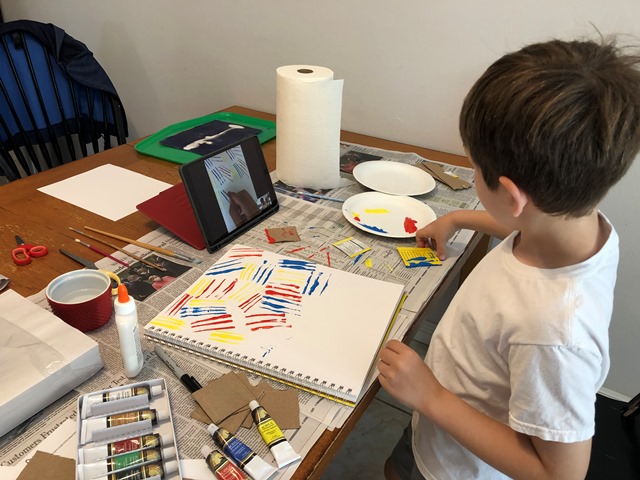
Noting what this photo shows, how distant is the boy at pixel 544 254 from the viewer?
1.52 ft

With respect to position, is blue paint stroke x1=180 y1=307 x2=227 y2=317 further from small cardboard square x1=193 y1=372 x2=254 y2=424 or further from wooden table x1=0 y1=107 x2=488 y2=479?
wooden table x1=0 y1=107 x2=488 y2=479

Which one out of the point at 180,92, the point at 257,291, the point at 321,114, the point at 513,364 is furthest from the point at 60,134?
the point at 513,364

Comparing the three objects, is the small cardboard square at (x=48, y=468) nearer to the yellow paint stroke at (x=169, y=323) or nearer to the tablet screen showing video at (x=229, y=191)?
the yellow paint stroke at (x=169, y=323)

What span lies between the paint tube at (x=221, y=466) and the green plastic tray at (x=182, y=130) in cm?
88

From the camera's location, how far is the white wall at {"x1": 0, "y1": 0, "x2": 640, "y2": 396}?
3.93ft

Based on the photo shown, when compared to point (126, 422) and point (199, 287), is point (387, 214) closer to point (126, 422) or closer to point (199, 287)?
point (199, 287)

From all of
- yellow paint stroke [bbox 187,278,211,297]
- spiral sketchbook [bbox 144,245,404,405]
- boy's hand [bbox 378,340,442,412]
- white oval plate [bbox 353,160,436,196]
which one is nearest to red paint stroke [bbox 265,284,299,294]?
spiral sketchbook [bbox 144,245,404,405]

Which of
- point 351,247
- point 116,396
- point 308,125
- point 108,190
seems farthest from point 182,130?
point 116,396

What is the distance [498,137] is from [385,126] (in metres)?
1.01

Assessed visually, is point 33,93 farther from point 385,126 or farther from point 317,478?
point 317,478

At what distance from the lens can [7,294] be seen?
2.22 ft

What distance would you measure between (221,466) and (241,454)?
25 mm

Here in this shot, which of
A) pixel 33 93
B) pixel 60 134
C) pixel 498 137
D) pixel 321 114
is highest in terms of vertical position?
pixel 498 137

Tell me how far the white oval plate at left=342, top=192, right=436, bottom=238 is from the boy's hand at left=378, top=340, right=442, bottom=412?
38 cm
